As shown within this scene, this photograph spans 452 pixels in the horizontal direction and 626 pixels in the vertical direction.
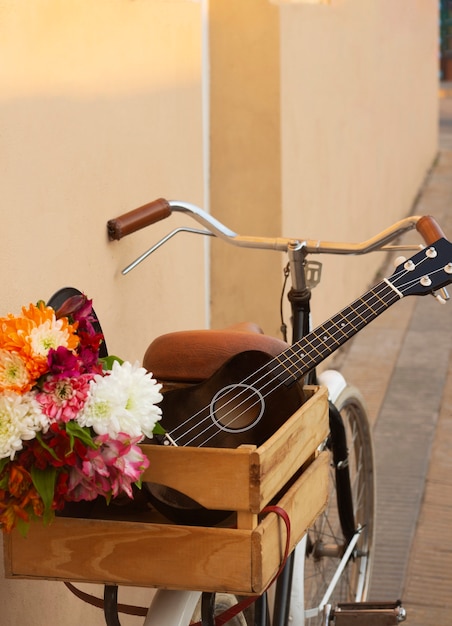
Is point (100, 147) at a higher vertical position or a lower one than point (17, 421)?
higher

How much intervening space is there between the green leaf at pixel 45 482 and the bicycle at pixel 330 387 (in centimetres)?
34

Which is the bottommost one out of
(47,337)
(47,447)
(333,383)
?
(333,383)

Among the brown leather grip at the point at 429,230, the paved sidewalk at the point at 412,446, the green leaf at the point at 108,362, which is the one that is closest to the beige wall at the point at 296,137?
the paved sidewalk at the point at 412,446

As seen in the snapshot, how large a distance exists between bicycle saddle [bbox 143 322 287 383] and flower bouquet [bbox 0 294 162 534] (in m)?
0.62

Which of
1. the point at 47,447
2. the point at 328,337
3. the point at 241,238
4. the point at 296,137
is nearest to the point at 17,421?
the point at 47,447

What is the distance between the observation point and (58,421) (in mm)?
1568

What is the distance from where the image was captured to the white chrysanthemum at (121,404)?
5.16ft

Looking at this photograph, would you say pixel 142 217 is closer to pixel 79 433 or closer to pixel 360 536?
pixel 79 433

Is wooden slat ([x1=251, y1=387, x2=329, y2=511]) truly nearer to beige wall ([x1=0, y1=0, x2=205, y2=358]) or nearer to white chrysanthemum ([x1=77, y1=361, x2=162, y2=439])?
white chrysanthemum ([x1=77, y1=361, x2=162, y2=439])

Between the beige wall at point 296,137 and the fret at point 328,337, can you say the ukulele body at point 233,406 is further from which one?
the beige wall at point 296,137

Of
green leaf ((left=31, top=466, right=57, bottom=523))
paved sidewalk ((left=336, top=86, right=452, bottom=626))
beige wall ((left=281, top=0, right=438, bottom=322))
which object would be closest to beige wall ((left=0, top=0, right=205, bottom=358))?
green leaf ((left=31, top=466, right=57, bottom=523))

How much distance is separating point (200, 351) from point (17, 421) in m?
0.76

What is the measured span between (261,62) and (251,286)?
3.17 ft

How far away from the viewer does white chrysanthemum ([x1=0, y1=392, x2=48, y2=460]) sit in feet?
5.06
